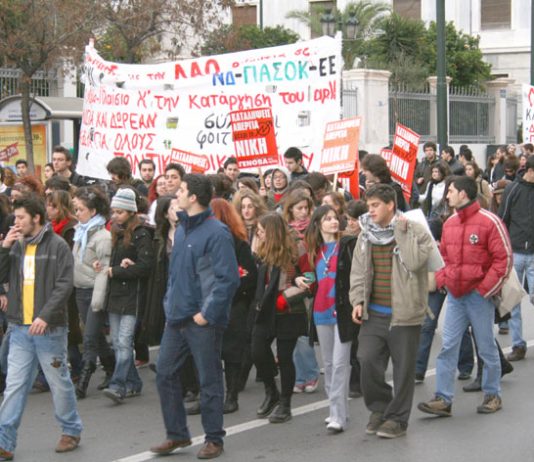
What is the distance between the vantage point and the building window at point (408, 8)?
58362mm

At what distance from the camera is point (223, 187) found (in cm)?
1023

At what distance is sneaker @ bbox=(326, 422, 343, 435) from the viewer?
7.85 meters

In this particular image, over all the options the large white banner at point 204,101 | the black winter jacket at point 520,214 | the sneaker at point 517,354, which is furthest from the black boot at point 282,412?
the large white banner at point 204,101

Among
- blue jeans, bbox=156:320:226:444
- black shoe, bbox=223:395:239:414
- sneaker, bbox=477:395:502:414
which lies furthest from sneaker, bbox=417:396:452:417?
blue jeans, bbox=156:320:226:444

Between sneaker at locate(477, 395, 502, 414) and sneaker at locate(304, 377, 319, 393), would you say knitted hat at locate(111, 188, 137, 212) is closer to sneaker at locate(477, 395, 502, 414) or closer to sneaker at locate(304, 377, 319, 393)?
sneaker at locate(304, 377, 319, 393)

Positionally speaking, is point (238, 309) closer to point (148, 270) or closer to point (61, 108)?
point (148, 270)

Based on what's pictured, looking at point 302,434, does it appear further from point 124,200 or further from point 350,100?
point 350,100

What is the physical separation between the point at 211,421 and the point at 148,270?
2064mm

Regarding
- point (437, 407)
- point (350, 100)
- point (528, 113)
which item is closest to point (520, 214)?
point (437, 407)

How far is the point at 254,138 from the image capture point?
13070 mm

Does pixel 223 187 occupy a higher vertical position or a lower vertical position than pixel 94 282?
higher

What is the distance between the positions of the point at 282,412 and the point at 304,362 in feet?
3.77

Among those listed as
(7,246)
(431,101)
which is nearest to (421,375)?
(7,246)

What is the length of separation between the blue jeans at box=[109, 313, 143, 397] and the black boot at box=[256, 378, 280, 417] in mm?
1159
